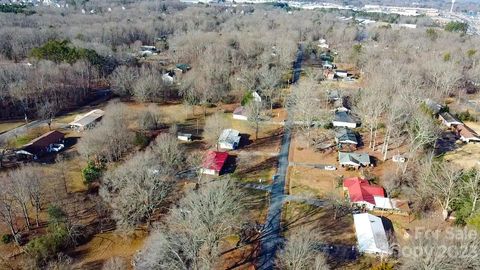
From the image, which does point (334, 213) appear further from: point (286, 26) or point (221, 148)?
point (286, 26)

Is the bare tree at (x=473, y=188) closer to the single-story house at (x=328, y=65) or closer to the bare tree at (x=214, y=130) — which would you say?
the bare tree at (x=214, y=130)

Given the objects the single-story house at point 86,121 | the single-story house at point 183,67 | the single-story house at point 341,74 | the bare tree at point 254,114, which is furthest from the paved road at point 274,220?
the single-story house at point 341,74

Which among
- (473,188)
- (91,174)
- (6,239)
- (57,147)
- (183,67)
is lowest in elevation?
(6,239)

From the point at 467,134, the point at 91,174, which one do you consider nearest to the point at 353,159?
the point at 467,134

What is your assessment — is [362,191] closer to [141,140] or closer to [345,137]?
[345,137]

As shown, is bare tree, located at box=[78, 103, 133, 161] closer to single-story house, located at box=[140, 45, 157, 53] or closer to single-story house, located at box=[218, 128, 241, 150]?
single-story house, located at box=[218, 128, 241, 150]
